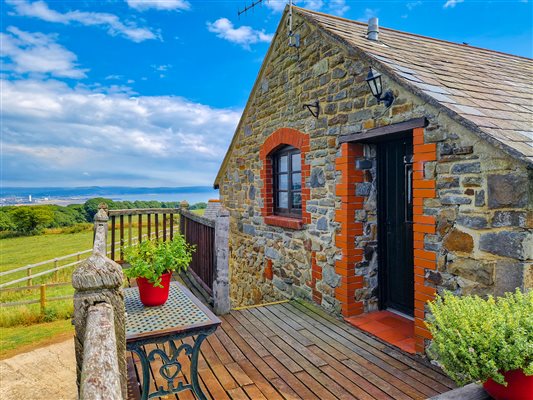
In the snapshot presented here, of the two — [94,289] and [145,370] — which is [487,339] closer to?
[94,289]

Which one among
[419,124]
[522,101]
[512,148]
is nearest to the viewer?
[512,148]

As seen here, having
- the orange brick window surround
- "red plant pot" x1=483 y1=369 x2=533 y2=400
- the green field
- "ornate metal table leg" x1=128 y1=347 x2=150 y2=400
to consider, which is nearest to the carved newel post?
"ornate metal table leg" x1=128 y1=347 x2=150 y2=400

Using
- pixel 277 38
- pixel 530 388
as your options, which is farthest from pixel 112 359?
pixel 277 38

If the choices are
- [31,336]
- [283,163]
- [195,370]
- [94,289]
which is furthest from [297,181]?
[31,336]

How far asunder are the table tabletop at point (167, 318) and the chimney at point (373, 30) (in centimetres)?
407

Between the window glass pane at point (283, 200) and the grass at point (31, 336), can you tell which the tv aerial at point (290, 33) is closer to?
the window glass pane at point (283, 200)

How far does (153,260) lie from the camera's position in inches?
117

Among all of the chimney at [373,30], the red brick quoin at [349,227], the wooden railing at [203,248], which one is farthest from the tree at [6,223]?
the chimney at [373,30]

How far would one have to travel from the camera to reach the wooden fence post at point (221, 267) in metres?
4.69

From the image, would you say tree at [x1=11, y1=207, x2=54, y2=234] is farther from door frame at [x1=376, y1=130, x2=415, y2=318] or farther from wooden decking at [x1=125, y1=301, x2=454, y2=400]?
door frame at [x1=376, y1=130, x2=415, y2=318]

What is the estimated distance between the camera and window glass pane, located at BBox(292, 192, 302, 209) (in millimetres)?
5676

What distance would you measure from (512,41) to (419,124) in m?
9.92

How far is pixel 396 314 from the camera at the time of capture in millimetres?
4387

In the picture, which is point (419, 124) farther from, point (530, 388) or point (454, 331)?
point (530, 388)
